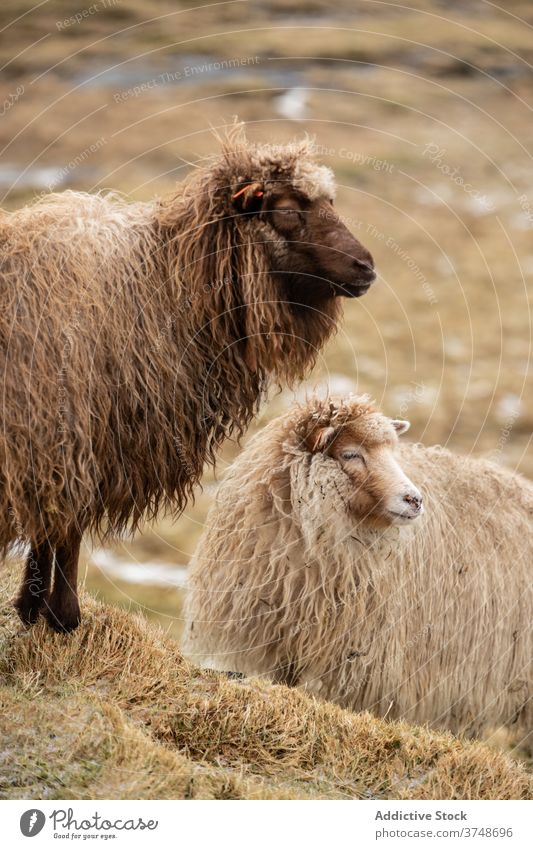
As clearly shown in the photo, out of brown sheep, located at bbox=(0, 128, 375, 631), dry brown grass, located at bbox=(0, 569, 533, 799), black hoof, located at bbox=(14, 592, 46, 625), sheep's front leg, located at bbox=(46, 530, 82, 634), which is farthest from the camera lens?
black hoof, located at bbox=(14, 592, 46, 625)

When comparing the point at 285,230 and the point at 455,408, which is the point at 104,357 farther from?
the point at 455,408

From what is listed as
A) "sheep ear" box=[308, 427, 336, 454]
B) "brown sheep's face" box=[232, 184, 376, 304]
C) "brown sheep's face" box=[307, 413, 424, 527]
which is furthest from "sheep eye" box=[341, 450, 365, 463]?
"brown sheep's face" box=[232, 184, 376, 304]

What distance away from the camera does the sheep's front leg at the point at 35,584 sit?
5.45m

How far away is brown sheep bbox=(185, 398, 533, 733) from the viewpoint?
6434 millimetres

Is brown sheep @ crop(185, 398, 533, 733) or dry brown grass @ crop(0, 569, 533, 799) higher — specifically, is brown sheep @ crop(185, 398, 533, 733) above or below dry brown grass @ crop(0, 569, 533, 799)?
above

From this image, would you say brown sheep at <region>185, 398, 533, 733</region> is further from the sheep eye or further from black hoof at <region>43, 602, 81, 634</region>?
black hoof at <region>43, 602, 81, 634</region>

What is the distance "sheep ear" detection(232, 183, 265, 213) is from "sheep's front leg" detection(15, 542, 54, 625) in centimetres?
210

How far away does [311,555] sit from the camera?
255 inches

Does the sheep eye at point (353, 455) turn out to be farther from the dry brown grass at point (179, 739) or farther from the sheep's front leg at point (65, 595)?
the sheep's front leg at point (65, 595)

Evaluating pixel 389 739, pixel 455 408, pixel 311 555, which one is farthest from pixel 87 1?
pixel 389 739

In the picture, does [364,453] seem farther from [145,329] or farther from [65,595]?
[65,595]

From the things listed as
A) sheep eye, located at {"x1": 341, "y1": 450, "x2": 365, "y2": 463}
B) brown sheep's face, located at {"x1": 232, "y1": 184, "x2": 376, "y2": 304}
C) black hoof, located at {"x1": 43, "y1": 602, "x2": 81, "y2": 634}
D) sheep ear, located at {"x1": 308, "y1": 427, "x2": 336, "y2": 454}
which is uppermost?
brown sheep's face, located at {"x1": 232, "y1": 184, "x2": 376, "y2": 304}

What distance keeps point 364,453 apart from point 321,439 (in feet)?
0.94
